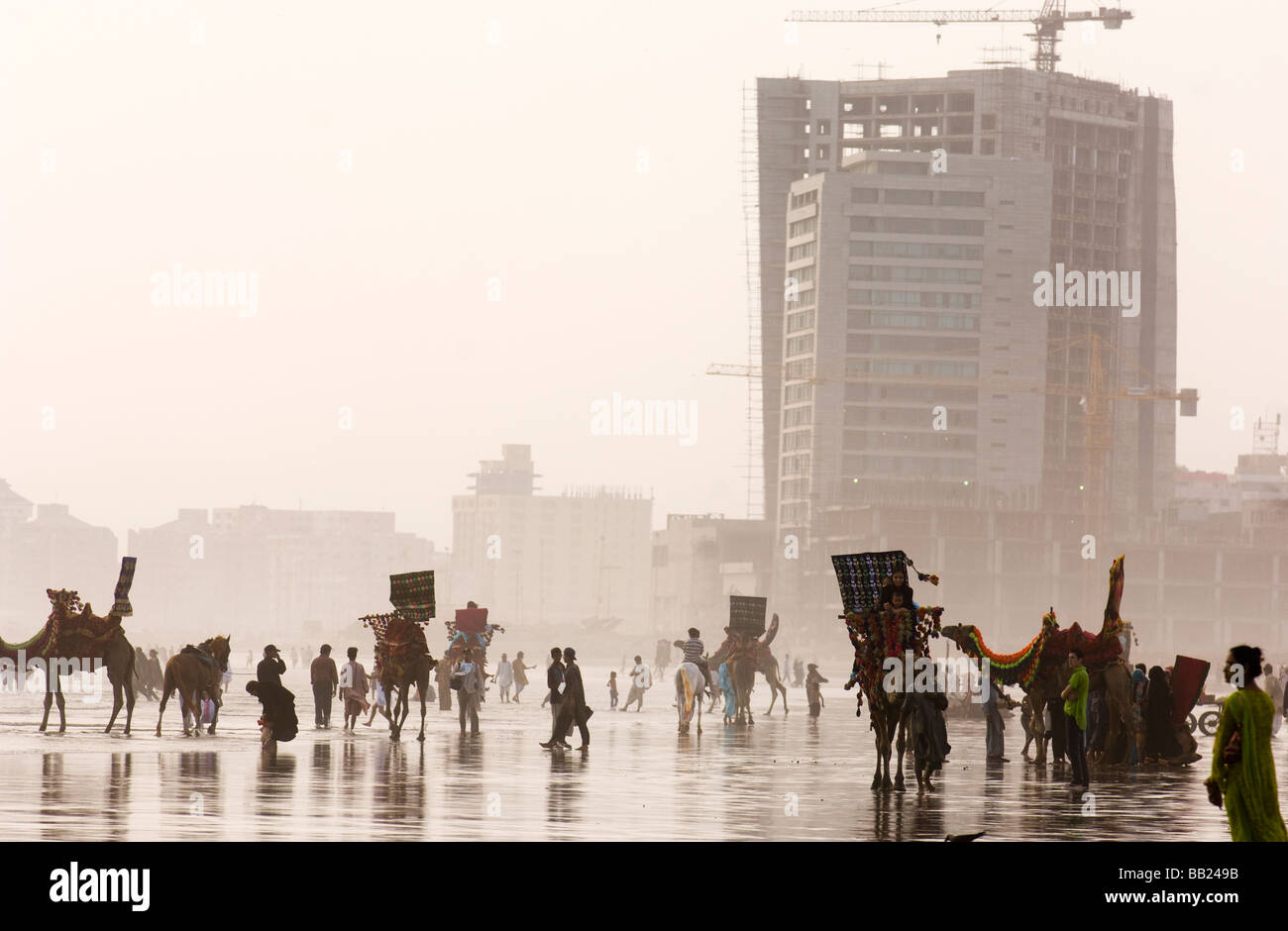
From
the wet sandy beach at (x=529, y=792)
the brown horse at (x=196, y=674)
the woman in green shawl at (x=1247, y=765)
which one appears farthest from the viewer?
the brown horse at (x=196, y=674)

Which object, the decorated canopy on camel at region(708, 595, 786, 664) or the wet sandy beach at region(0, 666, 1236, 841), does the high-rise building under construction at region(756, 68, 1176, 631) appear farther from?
the wet sandy beach at region(0, 666, 1236, 841)

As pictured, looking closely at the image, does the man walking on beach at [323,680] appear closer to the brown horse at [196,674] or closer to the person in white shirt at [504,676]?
the brown horse at [196,674]

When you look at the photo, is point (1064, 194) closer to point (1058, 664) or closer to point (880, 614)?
point (1058, 664)

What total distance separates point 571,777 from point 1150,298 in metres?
176

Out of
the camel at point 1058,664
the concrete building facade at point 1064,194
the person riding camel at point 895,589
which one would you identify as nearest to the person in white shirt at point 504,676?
the camel at point 1058,664

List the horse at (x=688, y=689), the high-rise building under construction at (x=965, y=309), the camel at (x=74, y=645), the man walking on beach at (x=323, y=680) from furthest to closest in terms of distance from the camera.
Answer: the high-rise building under construction at (x=965, y=309), the horse at (x=688, y=689), the man walking on beach at (x=323, y=680), the camel at (x=74, y=645)

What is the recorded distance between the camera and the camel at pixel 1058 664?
81.0 ft

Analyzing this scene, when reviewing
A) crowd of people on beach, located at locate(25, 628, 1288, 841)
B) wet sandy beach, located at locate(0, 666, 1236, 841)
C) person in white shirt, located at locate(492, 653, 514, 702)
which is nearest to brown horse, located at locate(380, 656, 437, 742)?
crowd of people on beach, located at locate(25, 628, 1288, 841)

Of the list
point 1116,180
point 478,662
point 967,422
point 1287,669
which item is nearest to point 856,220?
point 967,422

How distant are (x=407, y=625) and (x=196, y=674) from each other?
3596mm

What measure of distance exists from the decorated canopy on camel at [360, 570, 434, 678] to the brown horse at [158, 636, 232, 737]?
2.54 metres

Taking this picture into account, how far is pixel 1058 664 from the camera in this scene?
2552cm

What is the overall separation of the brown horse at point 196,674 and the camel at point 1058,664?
12048mm
